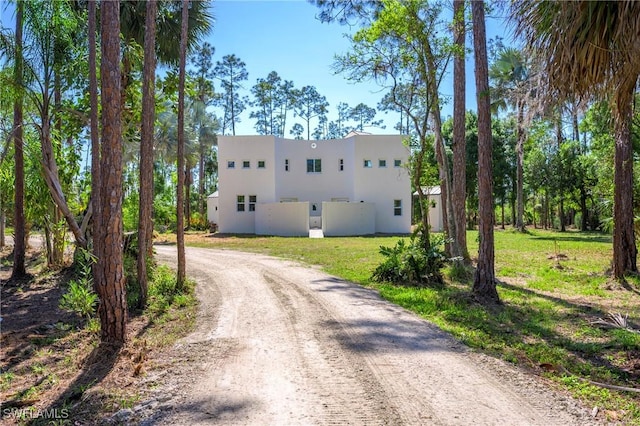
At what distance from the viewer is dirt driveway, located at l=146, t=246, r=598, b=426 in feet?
12.0

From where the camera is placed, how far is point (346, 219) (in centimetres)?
2709

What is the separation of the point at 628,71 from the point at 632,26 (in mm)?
608

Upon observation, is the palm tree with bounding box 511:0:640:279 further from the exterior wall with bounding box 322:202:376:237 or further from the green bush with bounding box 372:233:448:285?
the exterior wall with bounding box 322:202:376:237

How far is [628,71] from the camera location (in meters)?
4.19

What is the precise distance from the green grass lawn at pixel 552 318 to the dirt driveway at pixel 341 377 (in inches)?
14.5

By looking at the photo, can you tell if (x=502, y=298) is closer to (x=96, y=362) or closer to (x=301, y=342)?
(x=301, y=342)

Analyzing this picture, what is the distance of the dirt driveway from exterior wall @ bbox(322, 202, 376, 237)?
62.2ft

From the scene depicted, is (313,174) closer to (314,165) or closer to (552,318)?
(314,165)

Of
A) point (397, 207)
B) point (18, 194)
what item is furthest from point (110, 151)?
point (397, 207)

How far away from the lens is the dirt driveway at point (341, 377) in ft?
12.0

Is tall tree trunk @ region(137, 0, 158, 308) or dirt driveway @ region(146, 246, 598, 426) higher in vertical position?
tall tree trunk @ region(137, 0, 158, 308)

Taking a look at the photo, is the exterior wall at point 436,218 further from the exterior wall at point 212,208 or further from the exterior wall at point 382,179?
the exterior wall at point 212,208

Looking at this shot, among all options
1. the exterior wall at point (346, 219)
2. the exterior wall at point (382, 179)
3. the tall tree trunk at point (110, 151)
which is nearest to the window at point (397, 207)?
the exterior wall at point (382, 179)

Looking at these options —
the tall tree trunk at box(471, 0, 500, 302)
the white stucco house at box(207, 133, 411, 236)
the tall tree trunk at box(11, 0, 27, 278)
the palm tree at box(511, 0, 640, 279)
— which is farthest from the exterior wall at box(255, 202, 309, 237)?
the palm tree at box(511, 0, 640, 279)
